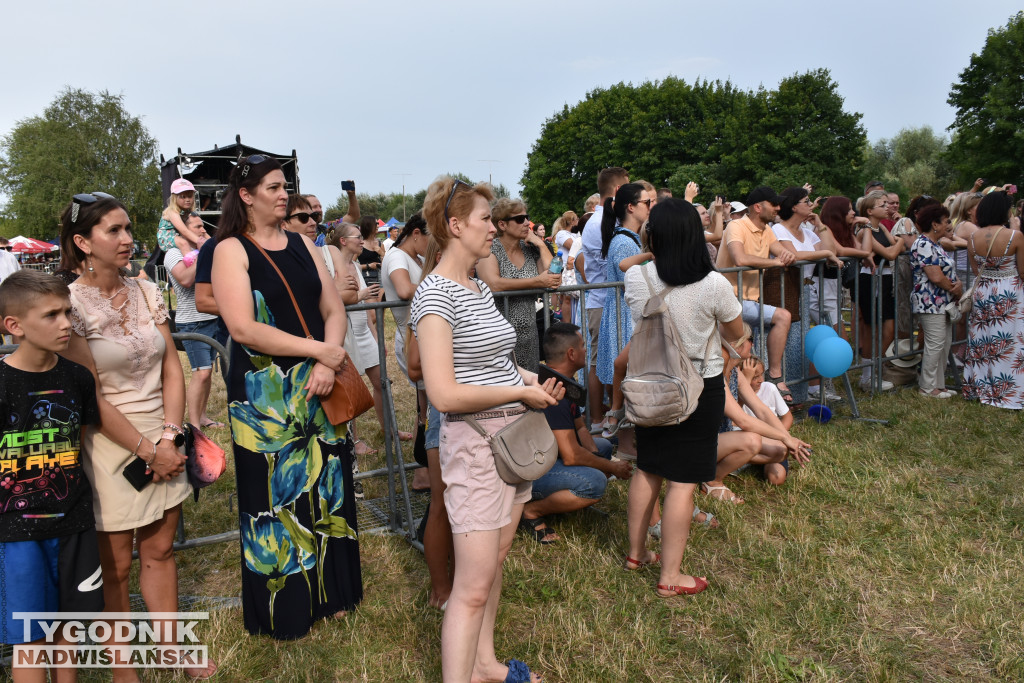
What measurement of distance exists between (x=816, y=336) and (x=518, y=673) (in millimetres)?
4652

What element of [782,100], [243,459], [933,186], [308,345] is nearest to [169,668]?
[243,459]

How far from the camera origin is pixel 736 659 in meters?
3.17

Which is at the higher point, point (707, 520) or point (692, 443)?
point (692, 443)

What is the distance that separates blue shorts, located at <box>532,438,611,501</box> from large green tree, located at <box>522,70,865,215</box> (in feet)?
124

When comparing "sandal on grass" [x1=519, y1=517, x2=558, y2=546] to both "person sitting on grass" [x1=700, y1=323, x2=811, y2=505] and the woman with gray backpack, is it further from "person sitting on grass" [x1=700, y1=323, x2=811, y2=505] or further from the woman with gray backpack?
"person sitting on grass" [x1=700, y1=323, x2=811, y2=505]

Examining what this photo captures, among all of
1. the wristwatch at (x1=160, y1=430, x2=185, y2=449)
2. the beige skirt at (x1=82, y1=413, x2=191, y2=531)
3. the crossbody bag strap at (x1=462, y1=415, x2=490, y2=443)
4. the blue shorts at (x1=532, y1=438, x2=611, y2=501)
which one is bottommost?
the blue shorts at (x1=532, y1=438, x2=611, y2=501)

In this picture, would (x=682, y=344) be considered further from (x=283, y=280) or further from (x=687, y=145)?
(x=687, y=145)

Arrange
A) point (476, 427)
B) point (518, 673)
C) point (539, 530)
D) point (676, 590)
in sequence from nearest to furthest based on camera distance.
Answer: point (476, 427) < point (518, 673) < point (676, 590) < point (539, 530)

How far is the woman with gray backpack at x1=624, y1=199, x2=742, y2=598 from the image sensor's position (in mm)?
3664

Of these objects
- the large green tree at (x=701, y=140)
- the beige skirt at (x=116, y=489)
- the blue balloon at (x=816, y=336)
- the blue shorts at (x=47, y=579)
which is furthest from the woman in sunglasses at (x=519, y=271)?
the large green tree at (x=701, y=140)

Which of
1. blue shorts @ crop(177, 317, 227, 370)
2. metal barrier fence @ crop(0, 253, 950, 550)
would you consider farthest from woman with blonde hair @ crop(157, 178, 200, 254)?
metal barrier fence @ crop(0, 253, 950, 550)

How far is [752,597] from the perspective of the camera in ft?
12.0

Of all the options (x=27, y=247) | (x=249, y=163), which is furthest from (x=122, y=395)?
(x=27, y=247)

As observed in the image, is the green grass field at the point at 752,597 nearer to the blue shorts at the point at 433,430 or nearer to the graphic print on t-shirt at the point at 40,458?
the blue shorts at the point at 433,430
